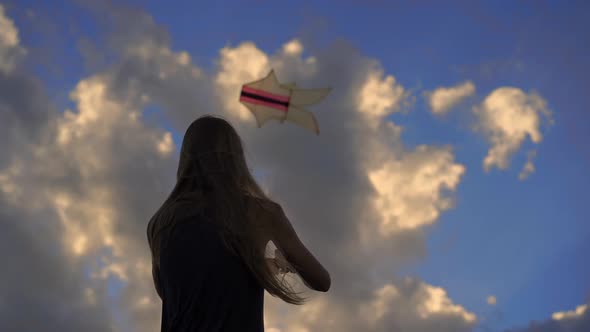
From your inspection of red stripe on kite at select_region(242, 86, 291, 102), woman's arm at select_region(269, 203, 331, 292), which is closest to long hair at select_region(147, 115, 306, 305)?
woman's arm at select_region(269, 203, 331, 292)

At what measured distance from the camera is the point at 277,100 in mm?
14492

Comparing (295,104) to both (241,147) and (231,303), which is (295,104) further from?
(231,303)

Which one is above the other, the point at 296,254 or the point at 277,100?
the point at 277,100

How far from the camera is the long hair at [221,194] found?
4.09 m

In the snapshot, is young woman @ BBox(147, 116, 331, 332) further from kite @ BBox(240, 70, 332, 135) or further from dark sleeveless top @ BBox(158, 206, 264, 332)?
kite @ BBox(240, 70, 332, 135)

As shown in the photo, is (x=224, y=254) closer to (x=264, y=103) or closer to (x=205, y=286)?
(x=205, y=286)

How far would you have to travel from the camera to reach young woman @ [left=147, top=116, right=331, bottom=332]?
3994 mm

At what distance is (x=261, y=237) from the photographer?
4180 mm

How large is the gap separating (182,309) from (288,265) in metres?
0.77

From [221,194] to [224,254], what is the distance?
442 millimetres

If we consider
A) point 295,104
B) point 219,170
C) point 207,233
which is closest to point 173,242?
point 207,233

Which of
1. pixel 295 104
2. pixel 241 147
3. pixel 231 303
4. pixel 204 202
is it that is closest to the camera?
pixel 231 303

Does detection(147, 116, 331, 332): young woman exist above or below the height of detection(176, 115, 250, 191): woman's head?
below

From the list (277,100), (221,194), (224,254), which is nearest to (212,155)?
(221,194)
